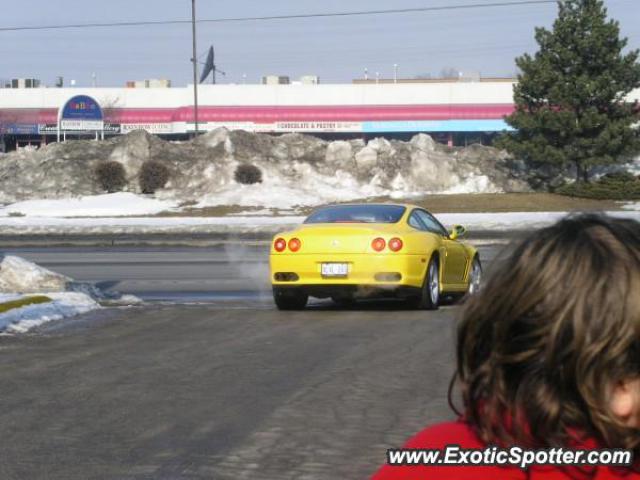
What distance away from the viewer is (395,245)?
43.1 feet

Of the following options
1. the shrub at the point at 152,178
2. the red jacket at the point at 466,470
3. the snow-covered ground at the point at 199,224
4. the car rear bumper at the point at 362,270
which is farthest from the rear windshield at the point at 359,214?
Result: the shrub at the point at 152,178

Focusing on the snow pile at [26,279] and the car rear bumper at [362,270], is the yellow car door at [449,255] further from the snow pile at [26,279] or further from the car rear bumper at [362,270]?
the snow pile at [26,279]

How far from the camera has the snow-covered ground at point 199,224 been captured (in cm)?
3219

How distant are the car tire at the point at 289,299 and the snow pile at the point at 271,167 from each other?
31.2 m

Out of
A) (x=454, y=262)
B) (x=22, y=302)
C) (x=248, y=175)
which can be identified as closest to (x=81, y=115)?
(x=248, y=175)

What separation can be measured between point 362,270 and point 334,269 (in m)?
0.33

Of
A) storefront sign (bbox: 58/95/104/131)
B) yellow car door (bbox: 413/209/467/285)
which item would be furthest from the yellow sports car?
storefront sign (bbox: 58/95/104/131)

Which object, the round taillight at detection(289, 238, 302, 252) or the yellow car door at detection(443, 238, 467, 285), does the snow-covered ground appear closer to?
the yellow car door at detection(443, 238, 467, 285)

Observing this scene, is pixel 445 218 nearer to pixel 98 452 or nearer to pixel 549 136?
pixel 549 136

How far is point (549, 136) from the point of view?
44781 mm

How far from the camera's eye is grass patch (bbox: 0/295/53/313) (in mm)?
11877

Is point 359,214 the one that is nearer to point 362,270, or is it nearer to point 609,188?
point 362,270

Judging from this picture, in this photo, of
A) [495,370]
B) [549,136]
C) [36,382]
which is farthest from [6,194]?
[495,370]

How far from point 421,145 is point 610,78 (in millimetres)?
10527
